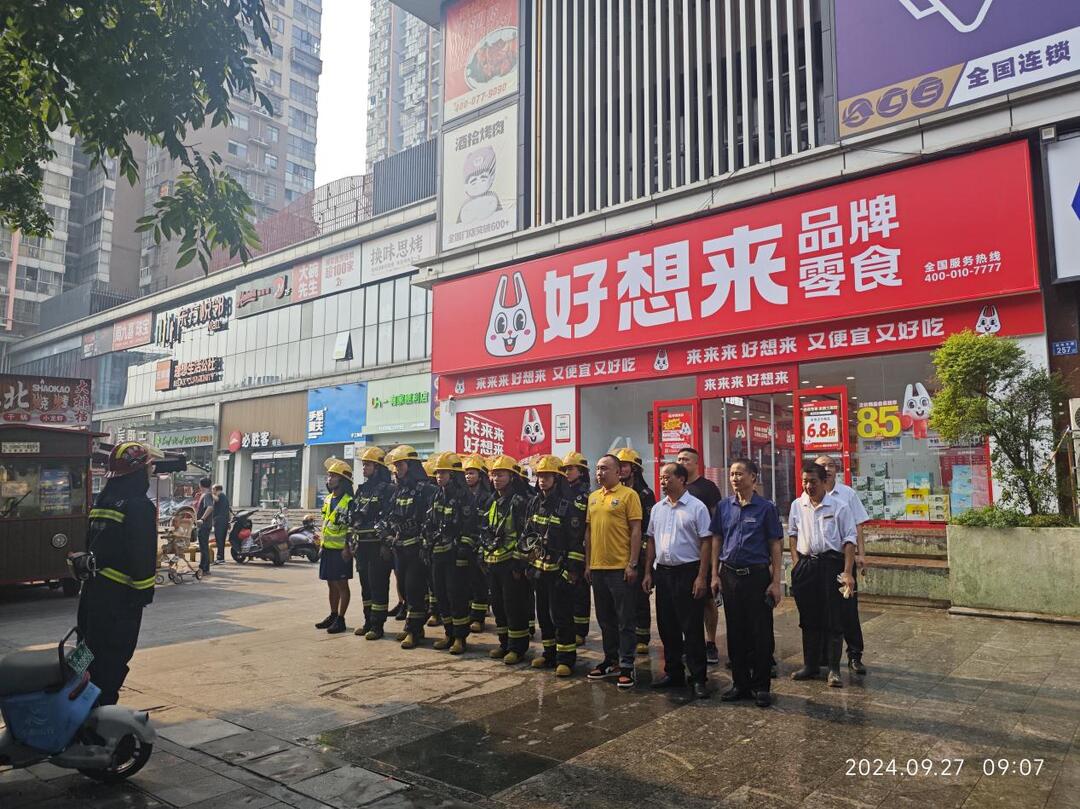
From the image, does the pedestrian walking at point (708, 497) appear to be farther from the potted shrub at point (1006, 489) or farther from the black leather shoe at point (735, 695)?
the potted shrub at point (1006, 489)

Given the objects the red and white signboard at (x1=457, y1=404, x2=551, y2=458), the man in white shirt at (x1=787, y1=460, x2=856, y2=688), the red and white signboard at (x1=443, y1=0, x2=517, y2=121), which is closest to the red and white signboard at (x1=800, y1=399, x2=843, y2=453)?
the red and white signboard at (x1=457, y1=404, x2=551, y2=458)

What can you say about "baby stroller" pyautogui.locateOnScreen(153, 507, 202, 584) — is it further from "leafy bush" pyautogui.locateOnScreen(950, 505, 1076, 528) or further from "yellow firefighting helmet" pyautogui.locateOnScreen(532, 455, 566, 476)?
"leafy bush" pyautogui.locateOnScreen(950, 505, 1076, 528)

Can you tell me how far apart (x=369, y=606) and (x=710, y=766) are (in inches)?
197

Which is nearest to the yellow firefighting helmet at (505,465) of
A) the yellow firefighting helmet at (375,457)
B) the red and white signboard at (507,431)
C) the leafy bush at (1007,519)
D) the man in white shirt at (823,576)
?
the yellow firefighting helmet at (375,457)

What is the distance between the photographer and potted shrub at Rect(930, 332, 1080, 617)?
836cm

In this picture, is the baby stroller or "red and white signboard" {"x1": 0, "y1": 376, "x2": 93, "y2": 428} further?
"red and white signboard" {"x1": 0, "y1": 376, "x2": 93, "y2": 428}

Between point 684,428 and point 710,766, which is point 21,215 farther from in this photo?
point 684,428

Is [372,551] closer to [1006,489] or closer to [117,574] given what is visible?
[117,574]

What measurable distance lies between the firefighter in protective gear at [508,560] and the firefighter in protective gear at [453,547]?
305 mm

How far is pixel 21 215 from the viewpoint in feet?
24.0

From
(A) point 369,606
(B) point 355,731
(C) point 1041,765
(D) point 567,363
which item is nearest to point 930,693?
(C) point 1041,765

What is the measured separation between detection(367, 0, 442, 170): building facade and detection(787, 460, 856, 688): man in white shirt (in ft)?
225

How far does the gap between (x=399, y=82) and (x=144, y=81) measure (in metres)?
76.9

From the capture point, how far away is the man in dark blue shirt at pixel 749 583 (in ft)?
18.5
